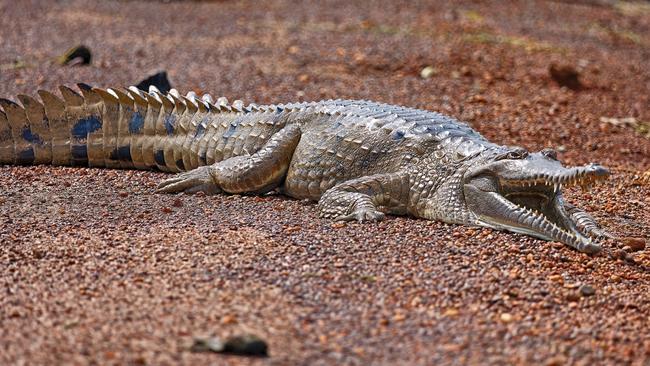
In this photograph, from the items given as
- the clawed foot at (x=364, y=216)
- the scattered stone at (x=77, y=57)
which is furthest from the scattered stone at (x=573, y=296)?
the scattered stone at (x=77, y=57)

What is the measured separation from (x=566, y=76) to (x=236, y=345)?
29.8 feet

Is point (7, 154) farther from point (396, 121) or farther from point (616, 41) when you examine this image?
point (616, 41)

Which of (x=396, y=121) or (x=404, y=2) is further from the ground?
(x=396, y=121)

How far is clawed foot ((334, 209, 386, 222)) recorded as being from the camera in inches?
268

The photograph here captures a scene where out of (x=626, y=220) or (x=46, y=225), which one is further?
(x=626, y=220)

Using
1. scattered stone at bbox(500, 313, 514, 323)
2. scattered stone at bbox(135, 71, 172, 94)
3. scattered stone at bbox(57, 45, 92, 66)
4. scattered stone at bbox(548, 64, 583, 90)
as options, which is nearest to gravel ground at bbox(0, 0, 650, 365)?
scattered stone at bbox(500, 313, 514, 323)

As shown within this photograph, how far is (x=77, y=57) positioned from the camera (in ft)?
41.4

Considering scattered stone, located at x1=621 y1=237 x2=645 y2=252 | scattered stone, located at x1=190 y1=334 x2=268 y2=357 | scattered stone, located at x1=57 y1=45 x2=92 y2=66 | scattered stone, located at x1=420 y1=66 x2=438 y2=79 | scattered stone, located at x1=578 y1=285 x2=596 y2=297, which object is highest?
scattered stone, located at x1=190 y1=334 x2=268 y2=357

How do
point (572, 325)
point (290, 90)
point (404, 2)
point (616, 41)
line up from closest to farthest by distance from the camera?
point (572, 325), point (290, 90), point (616, 41), point (404, 2)

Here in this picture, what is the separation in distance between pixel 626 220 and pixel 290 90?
507cm

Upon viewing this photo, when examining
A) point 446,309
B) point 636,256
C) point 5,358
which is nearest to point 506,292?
point 446,309

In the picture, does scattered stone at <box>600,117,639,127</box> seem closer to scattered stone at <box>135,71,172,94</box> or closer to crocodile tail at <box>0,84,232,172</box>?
scattered stone at <box>135,71,172,94</box>

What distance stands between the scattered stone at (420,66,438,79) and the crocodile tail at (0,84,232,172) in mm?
5061

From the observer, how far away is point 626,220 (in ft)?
24.3
